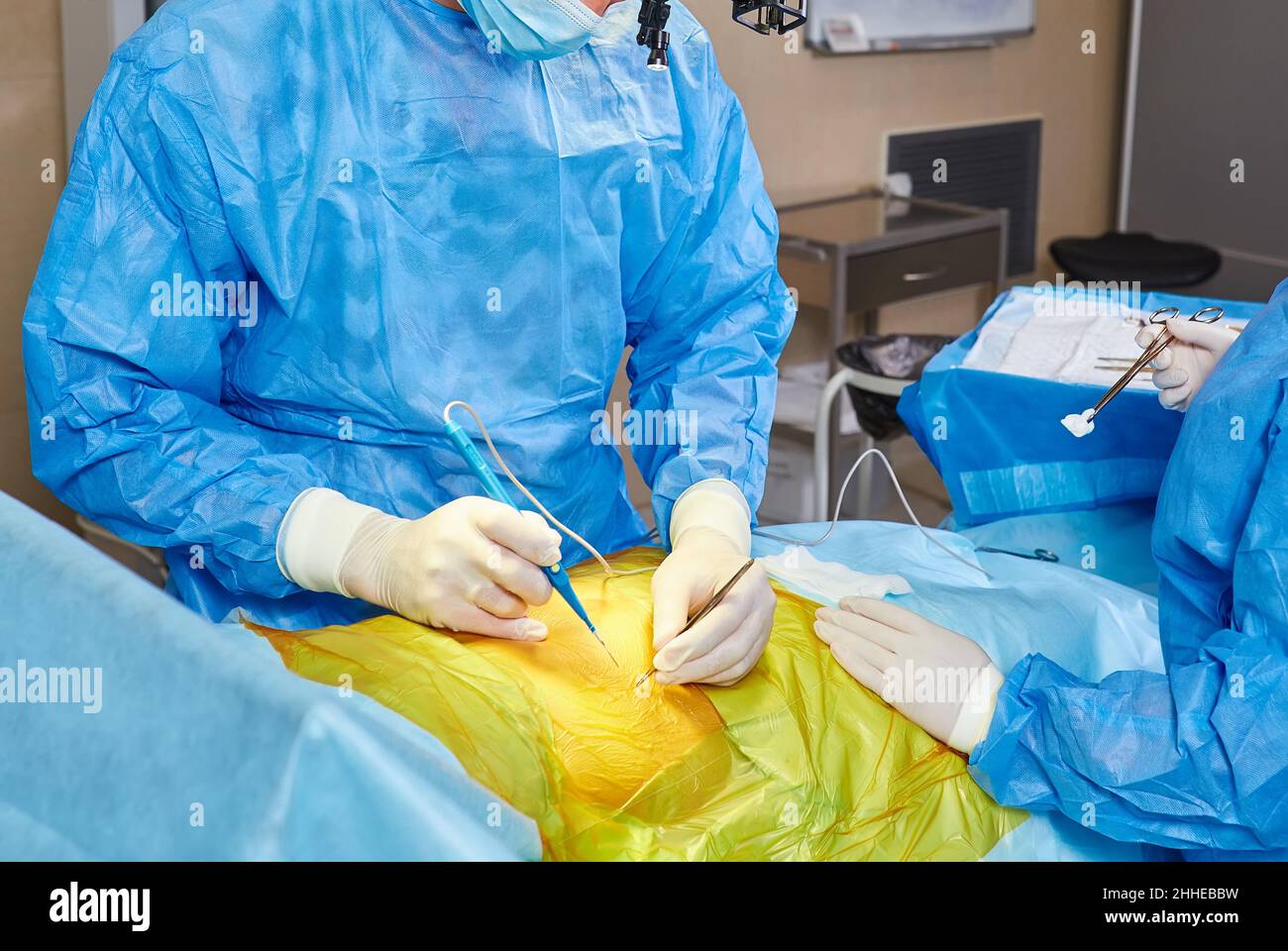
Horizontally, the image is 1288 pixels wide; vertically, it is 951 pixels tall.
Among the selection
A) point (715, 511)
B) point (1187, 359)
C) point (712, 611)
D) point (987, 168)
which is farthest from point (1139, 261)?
point (712, 611)

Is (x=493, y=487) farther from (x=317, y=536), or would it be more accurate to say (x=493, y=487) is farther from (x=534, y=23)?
(x=534, y=23)

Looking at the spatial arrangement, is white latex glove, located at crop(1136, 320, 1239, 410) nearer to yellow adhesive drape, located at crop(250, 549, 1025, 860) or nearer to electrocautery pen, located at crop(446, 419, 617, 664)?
yellow adhesive drape, located at crop(250, 549, 1025, 860)

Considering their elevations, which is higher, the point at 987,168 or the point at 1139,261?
the point at 987,168

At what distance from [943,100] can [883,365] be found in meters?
1.86

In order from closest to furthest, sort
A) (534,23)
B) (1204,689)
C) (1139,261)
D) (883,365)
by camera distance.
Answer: (1204,689) < (534,23) < (883,365) < (1139,261)

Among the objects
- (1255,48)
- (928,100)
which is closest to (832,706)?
Result: (928,100)

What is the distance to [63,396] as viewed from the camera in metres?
1.30

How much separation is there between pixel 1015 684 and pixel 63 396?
943 millimetres

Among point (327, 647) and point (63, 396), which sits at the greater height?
point (63, 396)

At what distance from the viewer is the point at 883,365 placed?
2.69 m

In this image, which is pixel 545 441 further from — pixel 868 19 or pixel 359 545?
pixel 868 19

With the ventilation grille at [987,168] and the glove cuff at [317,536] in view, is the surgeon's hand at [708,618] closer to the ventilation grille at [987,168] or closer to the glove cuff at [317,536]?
the glove cuff at [317,536]

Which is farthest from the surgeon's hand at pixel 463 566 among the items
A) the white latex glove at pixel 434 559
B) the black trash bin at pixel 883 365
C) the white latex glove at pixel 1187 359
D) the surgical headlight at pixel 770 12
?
the black trash bin at pixel 883 365
